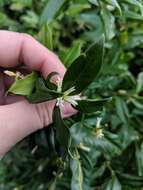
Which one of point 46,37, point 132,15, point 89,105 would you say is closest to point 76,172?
point 89,105

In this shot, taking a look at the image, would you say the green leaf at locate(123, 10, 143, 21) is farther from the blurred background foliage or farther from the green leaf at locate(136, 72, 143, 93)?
the green leaf at locate(136, 72, 143, 93)

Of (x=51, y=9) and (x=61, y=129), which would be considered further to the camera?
(x=51, y=9)

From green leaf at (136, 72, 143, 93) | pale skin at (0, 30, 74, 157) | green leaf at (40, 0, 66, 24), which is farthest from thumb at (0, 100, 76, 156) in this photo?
green leaf at (136, 72, 143, 93)

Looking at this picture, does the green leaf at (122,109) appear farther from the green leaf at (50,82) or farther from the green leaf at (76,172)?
the green leaf at (50,82)

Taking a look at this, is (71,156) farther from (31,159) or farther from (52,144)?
(31,159)

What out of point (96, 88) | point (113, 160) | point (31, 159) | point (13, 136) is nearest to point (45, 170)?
point (31, 159)

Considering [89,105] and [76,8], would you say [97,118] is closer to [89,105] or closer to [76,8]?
[89,105]
